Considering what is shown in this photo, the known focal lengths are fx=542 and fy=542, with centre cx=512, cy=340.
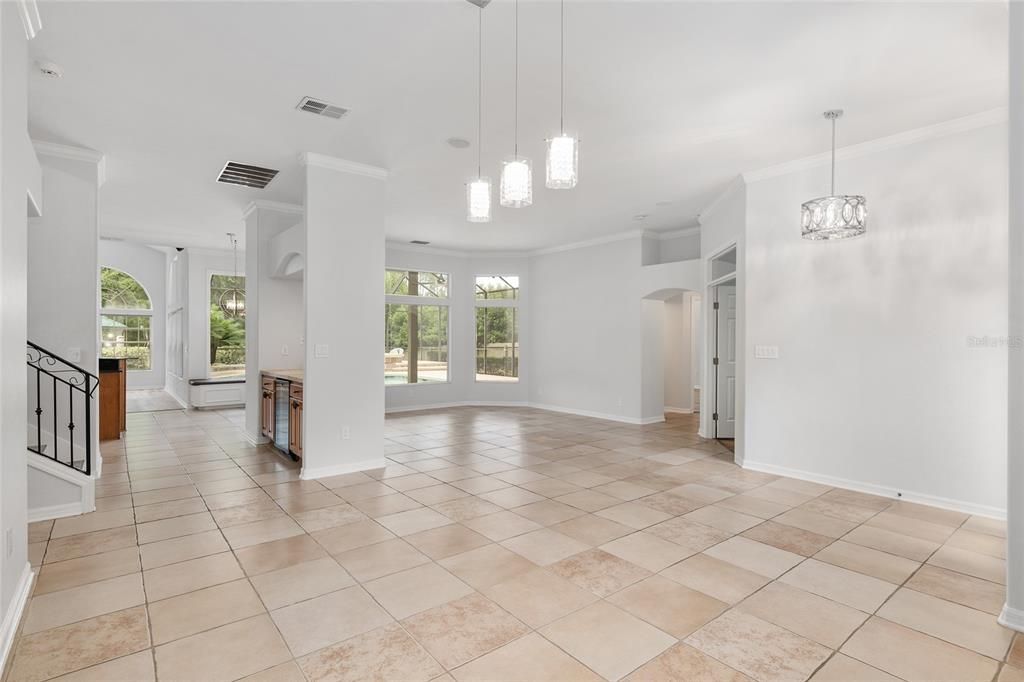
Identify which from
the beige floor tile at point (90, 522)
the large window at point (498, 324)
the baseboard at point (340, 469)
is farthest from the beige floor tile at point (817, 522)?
the large window at point (498, 324)

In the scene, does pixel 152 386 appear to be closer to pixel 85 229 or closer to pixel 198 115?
pixel 85 229

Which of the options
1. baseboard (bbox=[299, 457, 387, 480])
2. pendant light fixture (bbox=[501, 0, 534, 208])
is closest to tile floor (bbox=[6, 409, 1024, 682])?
baseboard (bbox=[299, 457, 387, 480])

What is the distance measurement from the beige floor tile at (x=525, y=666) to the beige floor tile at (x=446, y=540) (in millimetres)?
1038

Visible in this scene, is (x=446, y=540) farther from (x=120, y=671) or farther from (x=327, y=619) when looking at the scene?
(x=120, y=671)

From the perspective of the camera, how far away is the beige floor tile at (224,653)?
6.95ft

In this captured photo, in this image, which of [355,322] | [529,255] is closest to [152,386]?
[529,255]

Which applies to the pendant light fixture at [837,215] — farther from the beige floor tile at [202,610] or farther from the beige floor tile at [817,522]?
the beige floor tile at [202,610]

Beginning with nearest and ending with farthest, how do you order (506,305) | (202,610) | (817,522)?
(202,610) < (817,522) < (506,305)

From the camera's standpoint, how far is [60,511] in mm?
3926

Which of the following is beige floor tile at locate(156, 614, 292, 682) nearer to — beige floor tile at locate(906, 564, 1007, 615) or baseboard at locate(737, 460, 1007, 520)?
beige floor tile at locate(906, 564, 1007, 615)

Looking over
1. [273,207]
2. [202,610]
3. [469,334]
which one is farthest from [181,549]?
[469,334]

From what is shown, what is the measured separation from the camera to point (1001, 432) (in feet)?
12.9

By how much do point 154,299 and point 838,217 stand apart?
1463 cm

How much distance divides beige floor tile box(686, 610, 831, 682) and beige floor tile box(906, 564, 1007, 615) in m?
1.01
